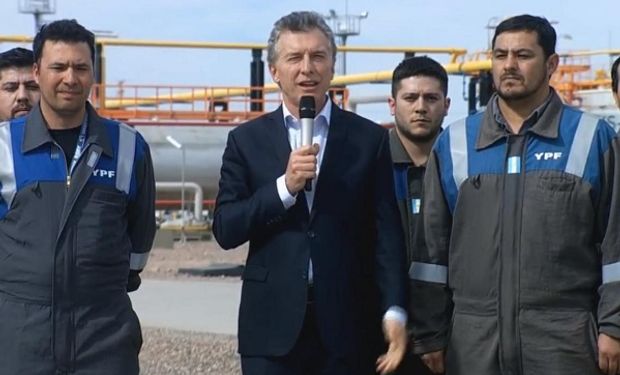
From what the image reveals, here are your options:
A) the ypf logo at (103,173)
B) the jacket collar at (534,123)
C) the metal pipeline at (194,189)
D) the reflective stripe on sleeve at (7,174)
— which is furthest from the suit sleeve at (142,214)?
the metal pipeline at (194,189)

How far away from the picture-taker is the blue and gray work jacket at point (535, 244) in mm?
4988

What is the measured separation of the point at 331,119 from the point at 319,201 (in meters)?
0.34

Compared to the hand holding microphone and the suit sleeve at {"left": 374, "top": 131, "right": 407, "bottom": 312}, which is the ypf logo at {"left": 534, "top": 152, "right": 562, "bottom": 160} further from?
the hand holding microphone

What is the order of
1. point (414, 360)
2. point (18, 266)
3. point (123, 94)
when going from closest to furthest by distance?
point (18, 266) < point (414, 360) < point (123, 94)

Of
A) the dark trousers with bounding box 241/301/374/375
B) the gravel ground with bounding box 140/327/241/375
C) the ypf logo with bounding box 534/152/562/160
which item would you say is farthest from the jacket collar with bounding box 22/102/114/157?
the gravel ground with bounding box 140/327/241/375

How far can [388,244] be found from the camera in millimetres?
5160

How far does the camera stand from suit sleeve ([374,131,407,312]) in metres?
5.13

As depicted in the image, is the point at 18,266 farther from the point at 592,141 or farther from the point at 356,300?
Result: the point at 592,141

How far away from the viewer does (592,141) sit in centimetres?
509

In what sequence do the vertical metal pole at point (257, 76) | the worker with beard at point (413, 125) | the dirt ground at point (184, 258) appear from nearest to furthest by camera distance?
the worker with beard at point (413, 125) → the dirt ground at point (184, 258) → the vertical metal pole at point (257, 76)

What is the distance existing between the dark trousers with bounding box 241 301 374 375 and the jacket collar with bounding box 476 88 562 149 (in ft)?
3.13

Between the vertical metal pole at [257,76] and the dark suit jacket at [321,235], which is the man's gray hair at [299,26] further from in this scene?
the vertical metal pole at [257,76]

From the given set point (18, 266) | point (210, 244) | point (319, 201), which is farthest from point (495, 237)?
point (210, 244)

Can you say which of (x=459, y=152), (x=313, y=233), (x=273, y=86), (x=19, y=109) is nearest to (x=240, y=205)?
(x=313, y=233)
